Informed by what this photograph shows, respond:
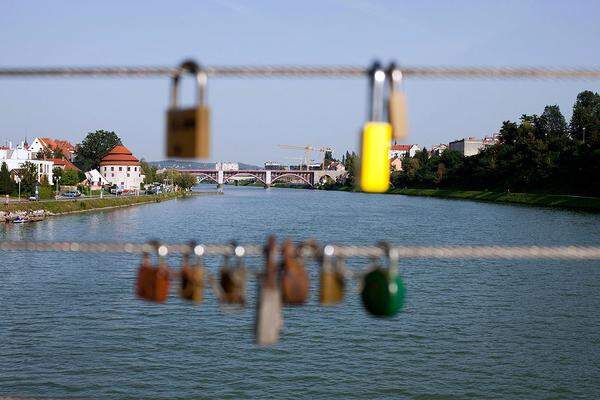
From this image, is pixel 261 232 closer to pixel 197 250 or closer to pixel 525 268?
pixel 525 268

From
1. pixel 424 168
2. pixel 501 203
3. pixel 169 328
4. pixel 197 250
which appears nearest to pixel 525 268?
pixel 169 328

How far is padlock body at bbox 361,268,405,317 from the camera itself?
11.6 ft

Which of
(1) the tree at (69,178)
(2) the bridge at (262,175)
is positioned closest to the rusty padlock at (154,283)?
(1) the tree at (69,178)

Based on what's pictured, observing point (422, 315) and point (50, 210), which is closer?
point (422, 315)

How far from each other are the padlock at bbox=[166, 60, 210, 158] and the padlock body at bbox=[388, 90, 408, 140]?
3.36 ft

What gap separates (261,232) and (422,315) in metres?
26.9

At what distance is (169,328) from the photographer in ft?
68.0

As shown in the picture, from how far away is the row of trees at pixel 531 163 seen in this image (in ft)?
276

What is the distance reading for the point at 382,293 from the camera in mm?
3537

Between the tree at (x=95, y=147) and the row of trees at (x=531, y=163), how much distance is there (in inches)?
2806

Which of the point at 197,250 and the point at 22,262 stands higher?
the point at 197,250

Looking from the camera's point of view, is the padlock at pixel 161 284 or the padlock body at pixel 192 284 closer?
the padlock at pixel 161 284

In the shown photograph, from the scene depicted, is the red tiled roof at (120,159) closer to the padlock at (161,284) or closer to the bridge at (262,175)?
the bridge at (262,175)

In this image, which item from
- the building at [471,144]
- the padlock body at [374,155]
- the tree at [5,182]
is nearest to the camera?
the padlock body at [374,155]
